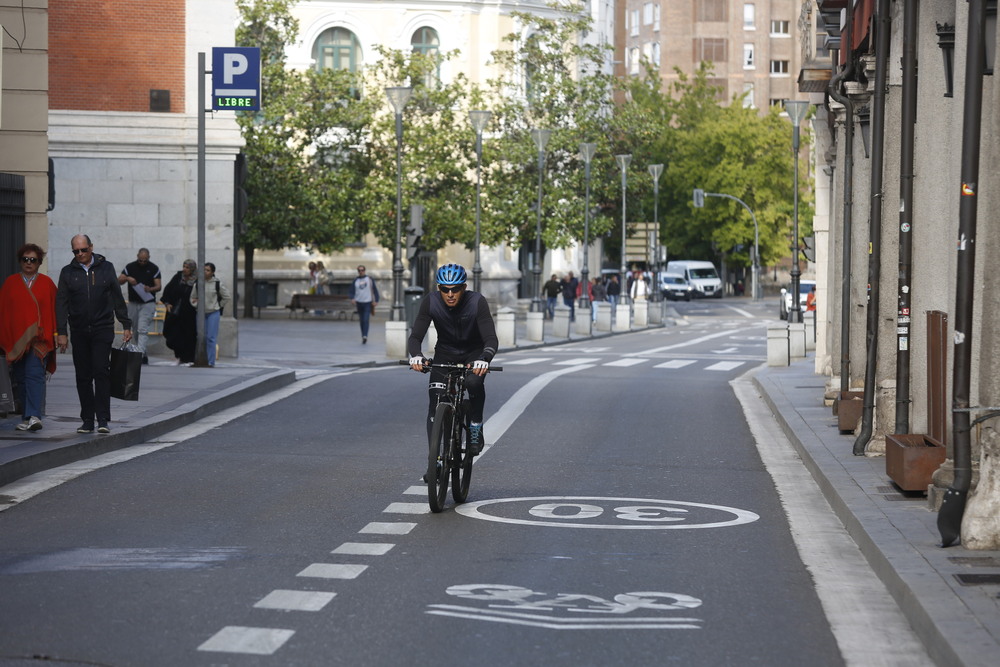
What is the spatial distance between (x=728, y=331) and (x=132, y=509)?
151 ft

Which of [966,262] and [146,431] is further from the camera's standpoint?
[146,431]

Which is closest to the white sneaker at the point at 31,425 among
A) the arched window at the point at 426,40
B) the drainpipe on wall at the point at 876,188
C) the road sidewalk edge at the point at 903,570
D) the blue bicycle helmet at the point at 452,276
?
the blue bicycle helmet at the point at 452,276

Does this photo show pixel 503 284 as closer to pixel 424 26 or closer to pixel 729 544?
pixel 424 26

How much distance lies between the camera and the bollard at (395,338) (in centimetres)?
3183

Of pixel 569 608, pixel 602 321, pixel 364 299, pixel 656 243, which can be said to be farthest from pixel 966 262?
pixel 656 243

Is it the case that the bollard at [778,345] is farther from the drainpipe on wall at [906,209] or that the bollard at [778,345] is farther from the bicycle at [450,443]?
the bicycle at [450,443]

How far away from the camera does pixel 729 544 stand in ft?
32.1

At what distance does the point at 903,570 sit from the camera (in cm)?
814

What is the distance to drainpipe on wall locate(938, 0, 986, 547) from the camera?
888 centimetres

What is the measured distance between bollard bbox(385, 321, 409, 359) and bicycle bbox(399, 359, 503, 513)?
20101 millimetres

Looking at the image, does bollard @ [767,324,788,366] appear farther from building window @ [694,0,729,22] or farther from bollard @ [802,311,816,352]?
building window @ [694,0,729,22]

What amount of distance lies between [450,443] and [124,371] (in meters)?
4.96

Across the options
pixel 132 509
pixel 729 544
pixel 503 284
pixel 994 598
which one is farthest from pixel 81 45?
pixel 503 284

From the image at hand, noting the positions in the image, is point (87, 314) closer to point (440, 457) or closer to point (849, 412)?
point (440, 457)
